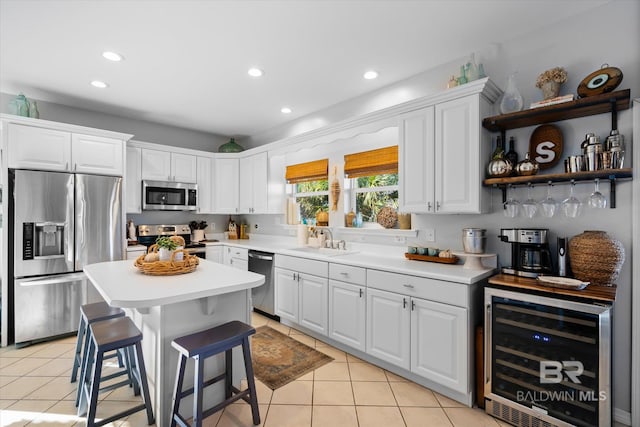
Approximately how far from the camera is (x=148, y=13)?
2115mm

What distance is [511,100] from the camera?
2.33m

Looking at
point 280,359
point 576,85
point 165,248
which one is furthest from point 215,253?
point 576,85

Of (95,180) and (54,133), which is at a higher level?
(54,133)

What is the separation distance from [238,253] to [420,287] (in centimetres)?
270

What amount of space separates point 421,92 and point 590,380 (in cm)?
254

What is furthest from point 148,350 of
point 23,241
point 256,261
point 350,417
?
point 23,241

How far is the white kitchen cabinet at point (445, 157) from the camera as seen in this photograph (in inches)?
92.1

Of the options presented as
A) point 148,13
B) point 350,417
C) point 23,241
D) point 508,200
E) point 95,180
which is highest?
point 148,13

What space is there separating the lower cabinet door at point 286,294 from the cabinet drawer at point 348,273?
566 mm

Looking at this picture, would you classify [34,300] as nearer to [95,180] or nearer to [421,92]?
[95,180]

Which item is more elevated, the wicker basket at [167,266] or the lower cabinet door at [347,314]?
the wicker basket at [167,266]

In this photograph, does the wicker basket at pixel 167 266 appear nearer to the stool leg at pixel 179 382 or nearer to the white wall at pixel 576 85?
the stool leg at pixel 179 382

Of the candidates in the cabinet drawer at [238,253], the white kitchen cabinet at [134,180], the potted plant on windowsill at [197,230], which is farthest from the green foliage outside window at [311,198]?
the white kitchen cabinet at [134,180]

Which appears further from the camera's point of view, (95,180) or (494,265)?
(95,180)
